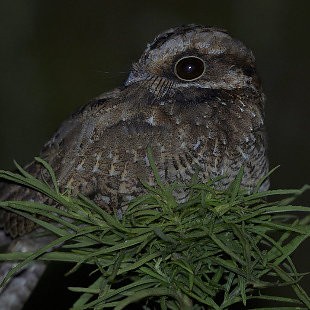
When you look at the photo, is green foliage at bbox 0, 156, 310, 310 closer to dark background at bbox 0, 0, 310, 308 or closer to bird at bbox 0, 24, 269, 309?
bird at bbox 0, 24, 269, 309

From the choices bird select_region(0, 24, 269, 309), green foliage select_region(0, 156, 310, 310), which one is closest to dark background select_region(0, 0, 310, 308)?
bird select_region(0, 24, 269, 309)

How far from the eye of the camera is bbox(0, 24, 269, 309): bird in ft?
3.46

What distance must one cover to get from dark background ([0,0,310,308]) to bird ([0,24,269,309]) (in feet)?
5.14

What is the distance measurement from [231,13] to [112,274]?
2144mm

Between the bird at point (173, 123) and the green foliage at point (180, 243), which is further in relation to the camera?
the bird at point (173, 123)

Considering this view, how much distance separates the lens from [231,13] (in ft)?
8.87

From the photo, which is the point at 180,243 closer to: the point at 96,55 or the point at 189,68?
the point at 189,68

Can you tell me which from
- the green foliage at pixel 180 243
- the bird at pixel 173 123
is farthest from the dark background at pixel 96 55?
the green foliage at pixel 180 243

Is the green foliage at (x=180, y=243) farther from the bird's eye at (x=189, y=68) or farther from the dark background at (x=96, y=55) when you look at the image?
the dark background at (x=96, y=55)

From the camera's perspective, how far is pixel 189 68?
1.11 m

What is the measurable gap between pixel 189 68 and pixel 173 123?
0.10 m

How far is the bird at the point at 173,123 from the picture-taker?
1.05m

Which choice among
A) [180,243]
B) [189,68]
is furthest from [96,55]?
[180,243]

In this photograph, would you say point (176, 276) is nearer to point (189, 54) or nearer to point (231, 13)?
point (189, 54)
